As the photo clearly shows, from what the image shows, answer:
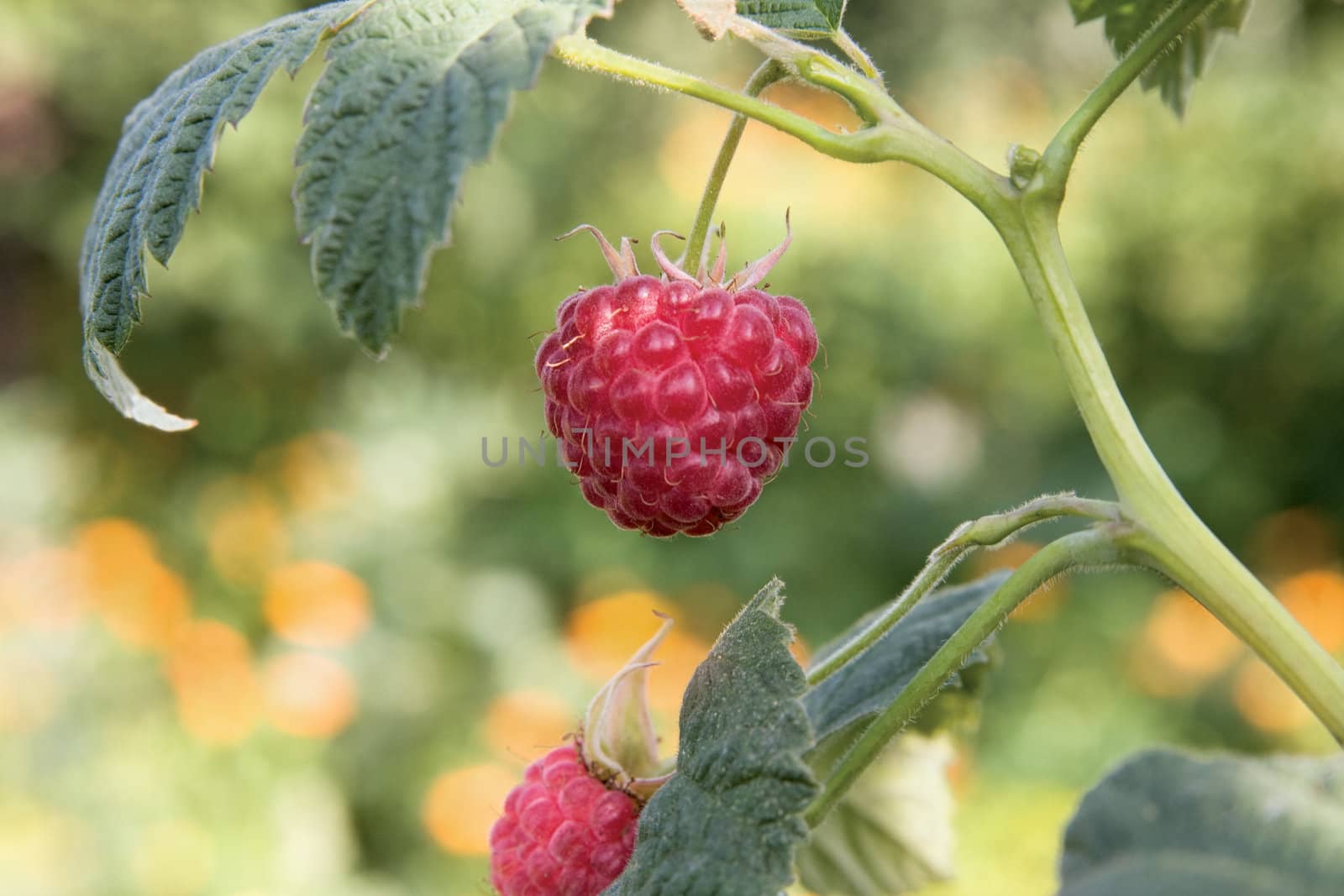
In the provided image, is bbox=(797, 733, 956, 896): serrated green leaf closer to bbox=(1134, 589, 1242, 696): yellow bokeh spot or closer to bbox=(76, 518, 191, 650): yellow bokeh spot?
bbox=(76, 518, 191, 650): yellow bokeh spot

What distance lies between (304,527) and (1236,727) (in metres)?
2.14

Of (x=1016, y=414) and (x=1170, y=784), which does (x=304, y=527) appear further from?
(x=1170, y=784)

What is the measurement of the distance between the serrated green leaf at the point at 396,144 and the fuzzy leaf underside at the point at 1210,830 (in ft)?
1.06

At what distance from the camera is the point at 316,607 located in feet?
8.41

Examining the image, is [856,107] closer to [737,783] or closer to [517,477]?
[737,783]

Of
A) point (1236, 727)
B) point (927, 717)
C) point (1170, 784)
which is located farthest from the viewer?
point (1236, 727)

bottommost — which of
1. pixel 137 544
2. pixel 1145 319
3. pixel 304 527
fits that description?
pixel 137 544

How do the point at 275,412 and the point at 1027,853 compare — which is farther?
the point at 275,412

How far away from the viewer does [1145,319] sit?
11.7ft

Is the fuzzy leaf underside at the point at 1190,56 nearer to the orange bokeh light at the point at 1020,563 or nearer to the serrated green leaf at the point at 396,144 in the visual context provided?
the serrated green leaf at the point at 396,144

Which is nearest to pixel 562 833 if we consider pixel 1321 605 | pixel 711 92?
pixel 711 92

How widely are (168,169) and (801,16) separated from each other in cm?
32

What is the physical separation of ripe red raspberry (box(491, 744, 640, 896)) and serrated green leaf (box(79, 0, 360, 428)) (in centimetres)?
35

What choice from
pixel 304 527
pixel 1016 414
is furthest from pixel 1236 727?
pixel 304 527
